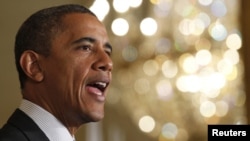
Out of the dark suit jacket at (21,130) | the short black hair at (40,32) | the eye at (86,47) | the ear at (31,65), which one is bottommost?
the dark suit jacket at (21,130)

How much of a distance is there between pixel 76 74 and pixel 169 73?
1003 mm

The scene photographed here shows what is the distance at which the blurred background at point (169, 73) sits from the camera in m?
1.73

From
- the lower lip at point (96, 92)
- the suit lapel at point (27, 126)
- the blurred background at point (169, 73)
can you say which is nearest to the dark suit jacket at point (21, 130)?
the suit lapel at point (27, 126)

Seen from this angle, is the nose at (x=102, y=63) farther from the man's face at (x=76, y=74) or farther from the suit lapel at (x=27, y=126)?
the suit lapel at (x=27, y=126)

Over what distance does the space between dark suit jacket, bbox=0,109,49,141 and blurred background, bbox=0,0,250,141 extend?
3.36 feet

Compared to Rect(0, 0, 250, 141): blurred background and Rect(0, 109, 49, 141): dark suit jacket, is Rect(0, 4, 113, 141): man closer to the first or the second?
Rect(0, 109, 49, 141): dark suit jacket

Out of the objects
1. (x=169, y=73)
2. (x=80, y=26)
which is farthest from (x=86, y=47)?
(x=169, y=73)

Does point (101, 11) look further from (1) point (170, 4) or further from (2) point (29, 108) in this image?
(2) point (29, 108)

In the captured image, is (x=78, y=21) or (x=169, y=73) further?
(x=169, y=73)

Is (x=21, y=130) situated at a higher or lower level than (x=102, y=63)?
lower

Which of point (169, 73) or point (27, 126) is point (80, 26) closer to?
point (27, 126)

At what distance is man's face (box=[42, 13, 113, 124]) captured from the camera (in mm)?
754

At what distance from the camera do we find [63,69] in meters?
0.76

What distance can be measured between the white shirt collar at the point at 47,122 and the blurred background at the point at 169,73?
999 mm
